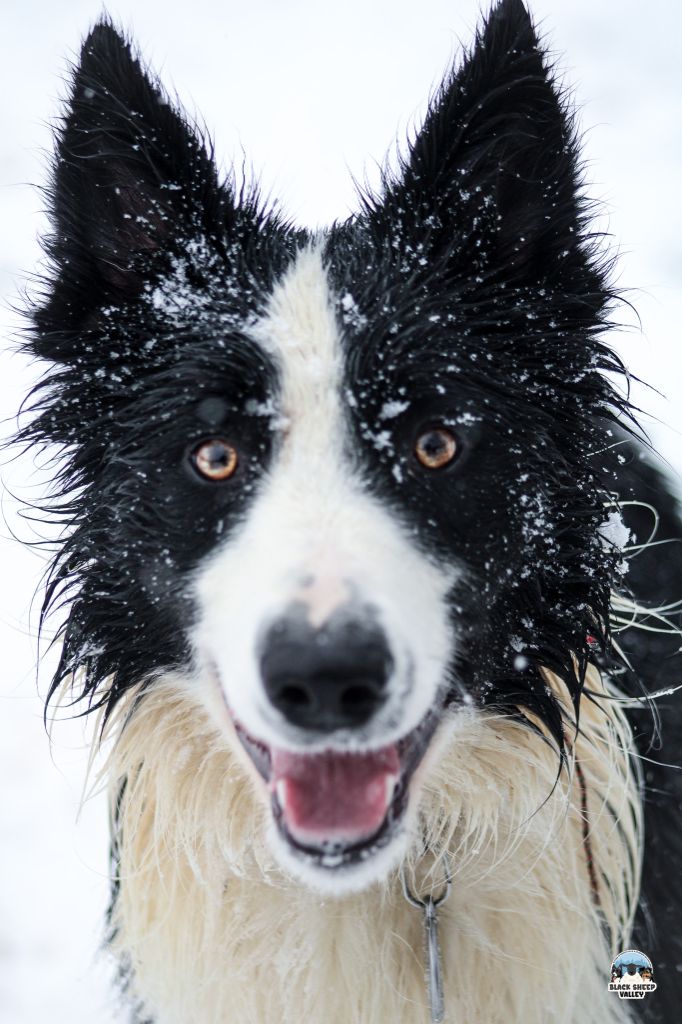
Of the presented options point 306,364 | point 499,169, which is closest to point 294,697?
point 306,364

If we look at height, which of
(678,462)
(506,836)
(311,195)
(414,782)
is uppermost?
(311,195)

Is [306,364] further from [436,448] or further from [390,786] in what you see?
[390,786]

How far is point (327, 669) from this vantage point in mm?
1784

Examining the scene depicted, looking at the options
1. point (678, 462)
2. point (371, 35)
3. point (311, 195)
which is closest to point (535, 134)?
point (678, 462)

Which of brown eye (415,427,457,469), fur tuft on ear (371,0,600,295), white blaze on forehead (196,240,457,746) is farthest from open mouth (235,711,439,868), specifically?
fur tuft on ear (371,0,600,295)

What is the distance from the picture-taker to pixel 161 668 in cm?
249

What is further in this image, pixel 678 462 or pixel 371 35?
pixel 371 35

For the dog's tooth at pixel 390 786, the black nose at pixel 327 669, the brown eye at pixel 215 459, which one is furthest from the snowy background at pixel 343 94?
the black nose at pixel 327 669

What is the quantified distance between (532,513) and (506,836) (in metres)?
0.84

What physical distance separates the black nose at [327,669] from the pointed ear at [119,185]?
3.71ft

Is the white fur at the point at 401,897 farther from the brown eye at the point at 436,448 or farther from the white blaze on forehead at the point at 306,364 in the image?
the white blaze on forehead at the point at 306,364

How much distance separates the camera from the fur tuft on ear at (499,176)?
235 centimetres

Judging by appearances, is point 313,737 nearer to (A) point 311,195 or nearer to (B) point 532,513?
(B) point 532,513

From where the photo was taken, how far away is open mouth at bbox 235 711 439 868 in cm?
203
